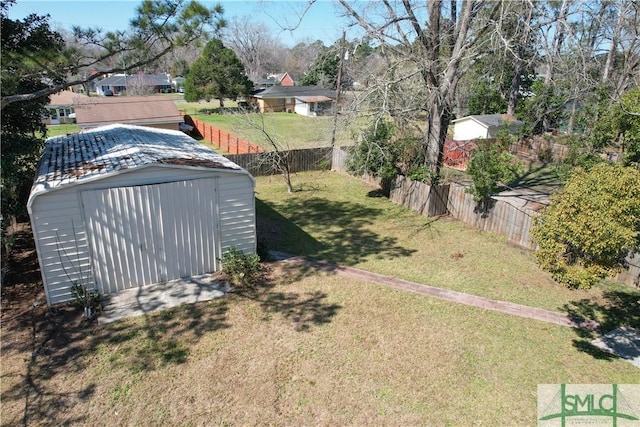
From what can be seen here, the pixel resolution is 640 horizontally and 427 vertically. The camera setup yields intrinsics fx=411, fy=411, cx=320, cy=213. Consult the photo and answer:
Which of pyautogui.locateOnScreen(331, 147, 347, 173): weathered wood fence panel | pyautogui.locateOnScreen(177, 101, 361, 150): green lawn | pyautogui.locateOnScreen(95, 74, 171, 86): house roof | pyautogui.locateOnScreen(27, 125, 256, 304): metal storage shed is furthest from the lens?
pyautogui.locateOnScreen(95, 74, 171, 86): house roof

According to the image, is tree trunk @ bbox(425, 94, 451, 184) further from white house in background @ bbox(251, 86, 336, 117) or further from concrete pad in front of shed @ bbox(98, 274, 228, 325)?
white house in background @ bbox(251, 86, 336, 117)

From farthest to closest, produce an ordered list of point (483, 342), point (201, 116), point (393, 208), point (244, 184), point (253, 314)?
1. point (201, 116)
2. point (393, 208)
3. point (244, 184)
4. point (253, 314)
5. point (483, 342)

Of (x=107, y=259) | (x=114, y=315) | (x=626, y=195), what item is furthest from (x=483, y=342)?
(x=107, y=259)

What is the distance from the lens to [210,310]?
8617 millimetres

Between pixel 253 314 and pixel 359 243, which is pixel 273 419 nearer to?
pixel 253 314

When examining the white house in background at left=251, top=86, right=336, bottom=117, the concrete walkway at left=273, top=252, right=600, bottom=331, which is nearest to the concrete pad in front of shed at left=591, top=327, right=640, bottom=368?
the concrete walkway at left=273, top=252, right=600, bottom=331

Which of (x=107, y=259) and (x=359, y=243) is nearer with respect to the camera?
(x=107, y=259)

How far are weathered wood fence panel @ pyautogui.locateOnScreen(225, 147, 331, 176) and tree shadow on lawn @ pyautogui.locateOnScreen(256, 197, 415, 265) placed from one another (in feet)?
12.1

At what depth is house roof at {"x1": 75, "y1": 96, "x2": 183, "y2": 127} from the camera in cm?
2725

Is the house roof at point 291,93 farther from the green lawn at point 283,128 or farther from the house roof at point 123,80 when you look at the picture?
the house roof at point 123,80

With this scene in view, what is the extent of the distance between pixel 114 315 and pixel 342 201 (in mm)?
10308

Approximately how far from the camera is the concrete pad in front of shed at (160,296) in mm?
8391

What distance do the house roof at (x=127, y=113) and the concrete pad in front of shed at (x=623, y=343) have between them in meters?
27.1

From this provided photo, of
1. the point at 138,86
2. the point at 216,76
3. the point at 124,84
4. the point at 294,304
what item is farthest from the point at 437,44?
the point at 124,84
